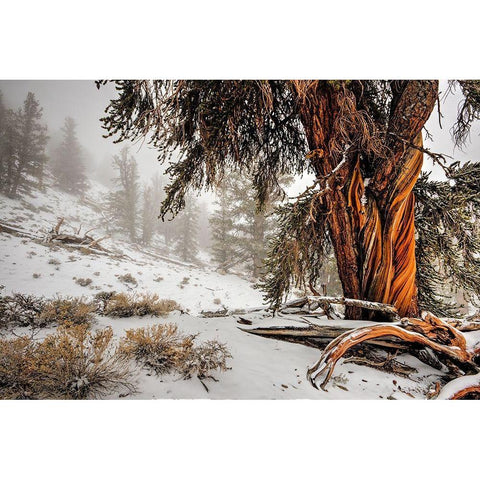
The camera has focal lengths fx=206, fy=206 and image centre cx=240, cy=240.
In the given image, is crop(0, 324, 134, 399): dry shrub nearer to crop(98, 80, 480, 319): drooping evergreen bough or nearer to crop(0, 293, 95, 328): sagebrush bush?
crop(0, 293, 95, 328): sagebrush bush

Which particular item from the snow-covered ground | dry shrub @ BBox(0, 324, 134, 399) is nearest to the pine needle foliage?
the snow-covered ground

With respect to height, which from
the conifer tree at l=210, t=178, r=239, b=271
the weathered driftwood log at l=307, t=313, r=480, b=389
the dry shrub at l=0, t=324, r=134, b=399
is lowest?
the dry shrub at l=0, t=324, r=134, b=399

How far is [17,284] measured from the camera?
10.9 ft

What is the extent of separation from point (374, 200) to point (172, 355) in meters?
2.78

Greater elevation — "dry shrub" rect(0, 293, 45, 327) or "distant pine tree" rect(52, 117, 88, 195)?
"distant pine tree" rect(52, 117, 88, 195)

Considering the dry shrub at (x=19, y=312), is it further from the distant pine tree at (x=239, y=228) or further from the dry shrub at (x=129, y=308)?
the distant pine tree at (x=239, y=228)

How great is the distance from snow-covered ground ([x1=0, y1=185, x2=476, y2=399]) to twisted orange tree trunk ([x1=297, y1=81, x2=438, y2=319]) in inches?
32.3

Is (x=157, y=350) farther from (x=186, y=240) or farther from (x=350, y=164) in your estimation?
(x=186, y=240)

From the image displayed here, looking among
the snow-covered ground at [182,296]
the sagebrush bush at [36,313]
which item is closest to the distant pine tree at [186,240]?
the snow-covered ground at [182,296]

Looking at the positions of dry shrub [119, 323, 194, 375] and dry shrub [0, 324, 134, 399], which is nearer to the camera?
dry shrub [0, 324, 134, 399]

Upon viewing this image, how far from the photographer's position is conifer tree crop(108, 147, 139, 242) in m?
4.52

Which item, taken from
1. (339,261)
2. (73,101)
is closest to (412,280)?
(339,261)
